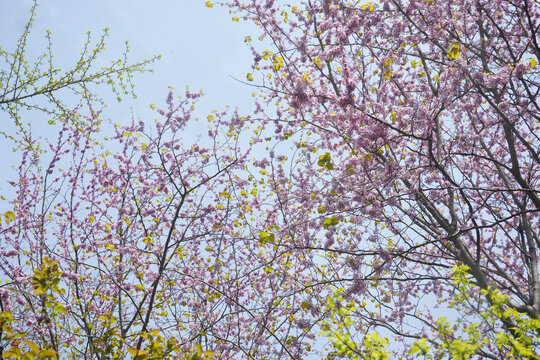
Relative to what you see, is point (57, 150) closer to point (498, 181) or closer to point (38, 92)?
point (38, 92)

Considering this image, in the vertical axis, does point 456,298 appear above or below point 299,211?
below

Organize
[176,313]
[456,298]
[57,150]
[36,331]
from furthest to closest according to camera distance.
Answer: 1. [57,150]
2. [176,313]
3. [36,331]
4. [456,298]

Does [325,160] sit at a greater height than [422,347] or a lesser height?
greater

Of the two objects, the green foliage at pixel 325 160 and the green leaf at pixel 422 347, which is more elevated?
the green foliage at pixel 325 160

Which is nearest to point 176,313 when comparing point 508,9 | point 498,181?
point 498,181

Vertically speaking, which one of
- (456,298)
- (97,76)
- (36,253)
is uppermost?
(97,76)

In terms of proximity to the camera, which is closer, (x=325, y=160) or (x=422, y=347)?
(x=422, y=347)

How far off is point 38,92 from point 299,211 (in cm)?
499

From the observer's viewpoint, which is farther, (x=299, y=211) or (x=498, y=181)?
(x=498, y=181)

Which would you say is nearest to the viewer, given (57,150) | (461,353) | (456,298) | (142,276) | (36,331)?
(461,353)

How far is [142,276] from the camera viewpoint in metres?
6.62

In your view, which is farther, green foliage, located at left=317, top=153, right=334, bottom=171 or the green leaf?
green foliage, located at left=317, top=153, right=334, bottom=171

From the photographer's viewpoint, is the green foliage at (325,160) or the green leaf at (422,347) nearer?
the green leaf at (422,347)

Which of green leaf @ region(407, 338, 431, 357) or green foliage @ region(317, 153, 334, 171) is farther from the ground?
green foliage @ region(317, 153, 334, 171)
